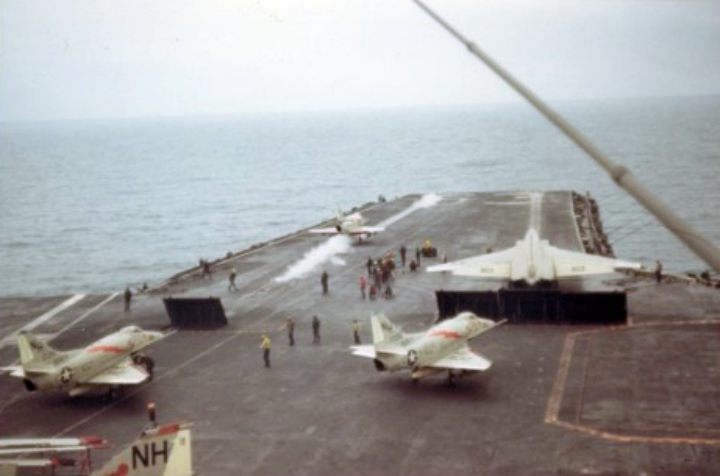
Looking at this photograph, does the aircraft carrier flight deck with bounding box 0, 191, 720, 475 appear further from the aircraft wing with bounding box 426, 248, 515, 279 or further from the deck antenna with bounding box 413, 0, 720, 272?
the deck antenna with bounding box 413, 0, 720, 272

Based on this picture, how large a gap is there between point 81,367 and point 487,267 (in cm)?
2607

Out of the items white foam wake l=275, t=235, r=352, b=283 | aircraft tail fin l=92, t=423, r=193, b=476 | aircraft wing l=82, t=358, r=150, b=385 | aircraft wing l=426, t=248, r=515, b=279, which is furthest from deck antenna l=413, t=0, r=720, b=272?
white foam wake l=275, t=235, r=352, b=283

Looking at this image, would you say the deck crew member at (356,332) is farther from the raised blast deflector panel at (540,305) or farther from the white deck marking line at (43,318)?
the white deck marking line at (43,318)

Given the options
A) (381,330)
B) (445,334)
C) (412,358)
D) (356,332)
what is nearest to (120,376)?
(381,330)

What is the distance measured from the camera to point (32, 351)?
3419cm

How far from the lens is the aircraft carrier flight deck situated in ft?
91.2

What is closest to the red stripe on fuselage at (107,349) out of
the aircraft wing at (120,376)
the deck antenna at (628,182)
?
the aircraft wing at (120,376)

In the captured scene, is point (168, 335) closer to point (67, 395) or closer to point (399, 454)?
point (67, 395)

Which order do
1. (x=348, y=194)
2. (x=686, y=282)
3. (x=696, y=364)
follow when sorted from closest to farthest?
(x=696, y=364) → (x=686, y=282) → (x=348, y=194)

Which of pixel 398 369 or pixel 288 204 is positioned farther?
pixel 288 204

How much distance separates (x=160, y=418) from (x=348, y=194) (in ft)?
458

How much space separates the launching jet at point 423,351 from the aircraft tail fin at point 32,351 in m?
13.5

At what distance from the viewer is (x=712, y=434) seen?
28250mm

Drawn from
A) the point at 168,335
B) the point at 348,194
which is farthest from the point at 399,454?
the point at 348,194
